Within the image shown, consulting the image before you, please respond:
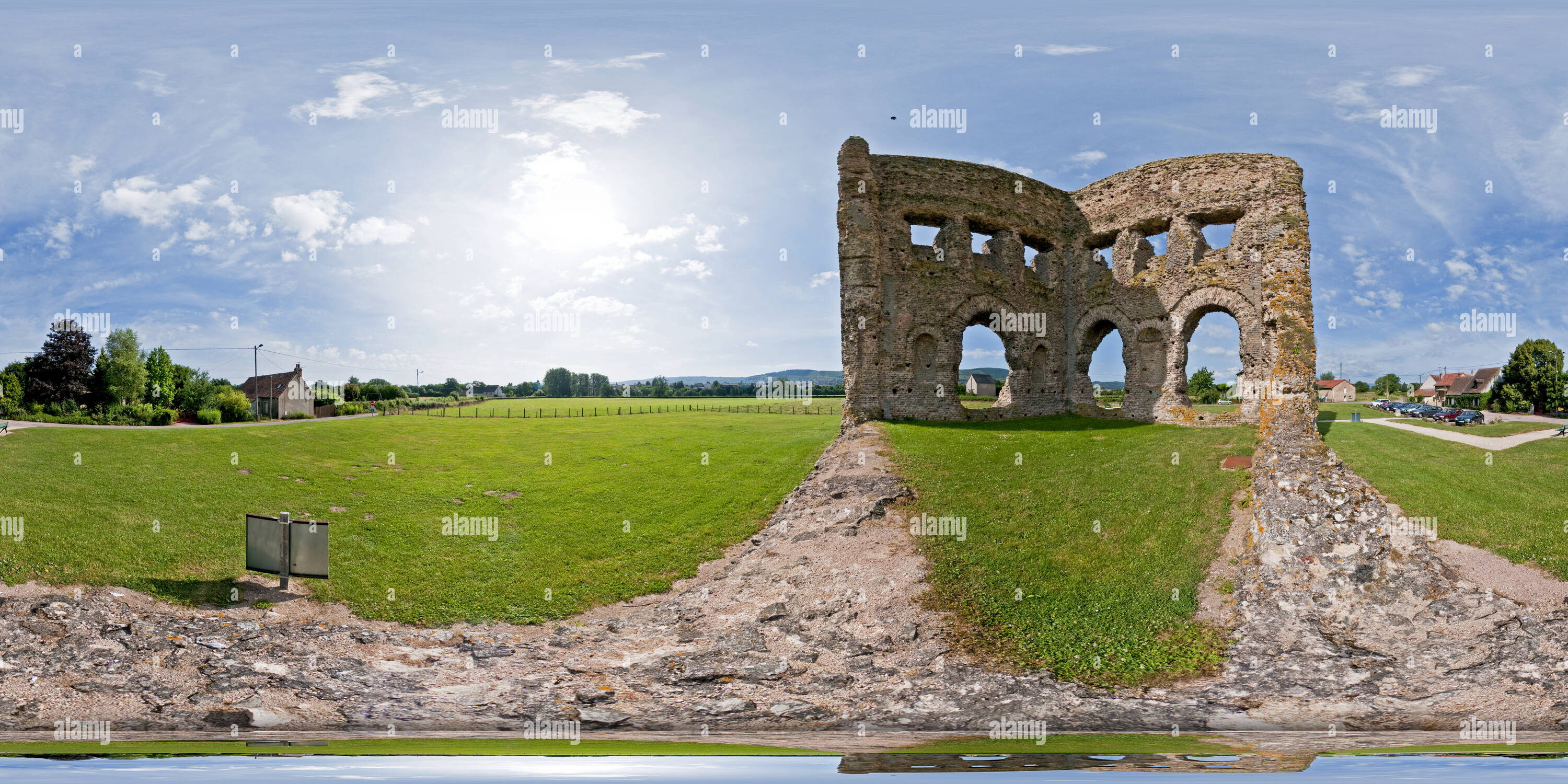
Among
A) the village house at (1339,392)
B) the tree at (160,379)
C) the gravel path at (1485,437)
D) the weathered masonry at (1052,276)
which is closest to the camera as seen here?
the gravel path at (1485,437)

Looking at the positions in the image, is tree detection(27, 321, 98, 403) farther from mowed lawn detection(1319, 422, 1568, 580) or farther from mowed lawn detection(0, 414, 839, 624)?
mowed lawn detection(1319, 422, 1568, 580)

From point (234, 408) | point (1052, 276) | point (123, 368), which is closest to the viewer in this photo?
point (1052, 276)

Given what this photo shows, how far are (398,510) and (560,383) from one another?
9736cm

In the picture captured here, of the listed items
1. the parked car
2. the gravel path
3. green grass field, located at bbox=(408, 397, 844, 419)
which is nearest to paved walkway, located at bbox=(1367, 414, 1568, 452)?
the gravel path

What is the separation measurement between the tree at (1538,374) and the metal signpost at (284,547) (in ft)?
250

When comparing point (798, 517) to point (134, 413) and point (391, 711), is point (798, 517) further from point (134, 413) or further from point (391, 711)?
point (134, 413)

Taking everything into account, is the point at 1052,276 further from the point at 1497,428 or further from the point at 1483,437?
the point at 1497,428

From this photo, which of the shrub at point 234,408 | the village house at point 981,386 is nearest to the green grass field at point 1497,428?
the village house at point 981,386

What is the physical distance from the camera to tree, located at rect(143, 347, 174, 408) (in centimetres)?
5334

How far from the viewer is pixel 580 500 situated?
2252 centimetres

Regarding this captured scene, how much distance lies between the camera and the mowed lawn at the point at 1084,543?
12.3 metres

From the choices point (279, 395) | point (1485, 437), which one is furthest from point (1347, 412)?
point (279, 395)

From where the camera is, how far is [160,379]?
183ft

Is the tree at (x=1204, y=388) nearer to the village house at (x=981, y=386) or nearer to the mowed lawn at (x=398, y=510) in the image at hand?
the village house at (x=981, y=386)
